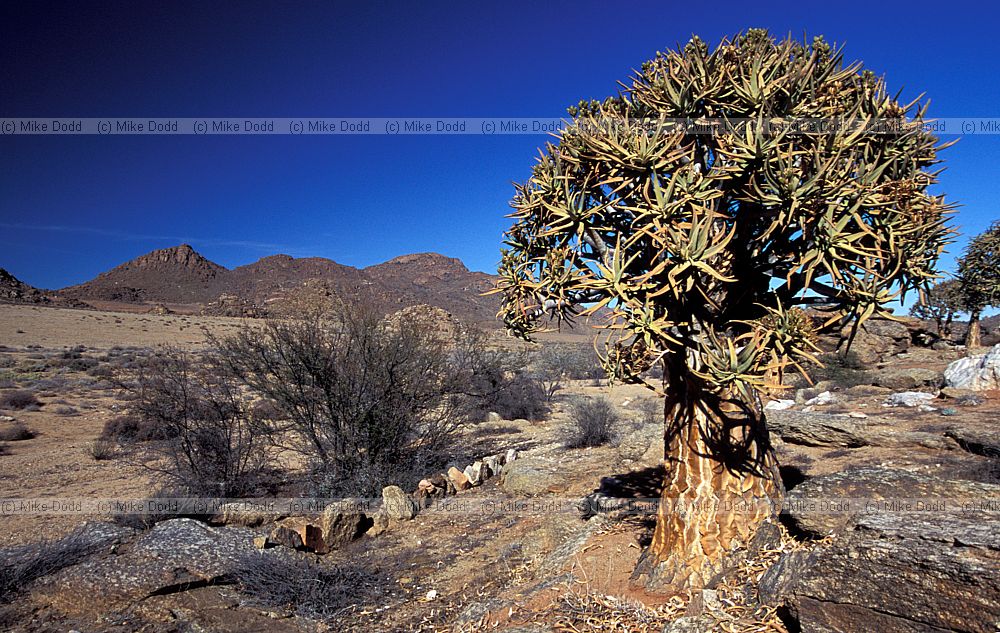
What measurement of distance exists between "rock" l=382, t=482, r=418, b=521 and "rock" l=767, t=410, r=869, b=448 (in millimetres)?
6124

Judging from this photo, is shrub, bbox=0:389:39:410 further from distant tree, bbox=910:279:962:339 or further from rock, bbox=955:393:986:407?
distant tree, bbox=910:279:962:339

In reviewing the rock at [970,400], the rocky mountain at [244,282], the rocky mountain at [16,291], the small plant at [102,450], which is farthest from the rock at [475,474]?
the rocky mountain at [16,291]

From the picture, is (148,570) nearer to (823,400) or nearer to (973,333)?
(823,400)

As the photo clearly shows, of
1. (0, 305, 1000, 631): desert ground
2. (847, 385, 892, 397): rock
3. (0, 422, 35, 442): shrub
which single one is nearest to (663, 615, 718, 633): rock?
(0, 305, 1000, 631): desert ground

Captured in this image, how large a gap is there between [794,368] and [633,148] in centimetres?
169

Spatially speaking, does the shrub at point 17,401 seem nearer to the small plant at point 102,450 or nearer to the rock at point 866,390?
the small plant at point 102,450

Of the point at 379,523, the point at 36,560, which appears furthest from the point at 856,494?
the point at 36,560

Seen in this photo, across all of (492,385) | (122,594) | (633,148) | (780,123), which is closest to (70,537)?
(122,594)

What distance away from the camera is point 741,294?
13.1 ft

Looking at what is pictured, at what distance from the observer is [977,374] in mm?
11891

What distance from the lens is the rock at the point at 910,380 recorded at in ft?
50.1

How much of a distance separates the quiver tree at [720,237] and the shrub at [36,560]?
16.2 feet

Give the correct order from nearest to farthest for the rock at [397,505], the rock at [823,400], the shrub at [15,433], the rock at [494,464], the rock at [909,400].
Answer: the rock at [397,505]
the rock at [494,464]
the rock at [909,400]
the shrub at [15,433]
the rock at [823,400]

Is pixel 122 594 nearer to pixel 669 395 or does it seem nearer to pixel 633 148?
pixel 669 395
